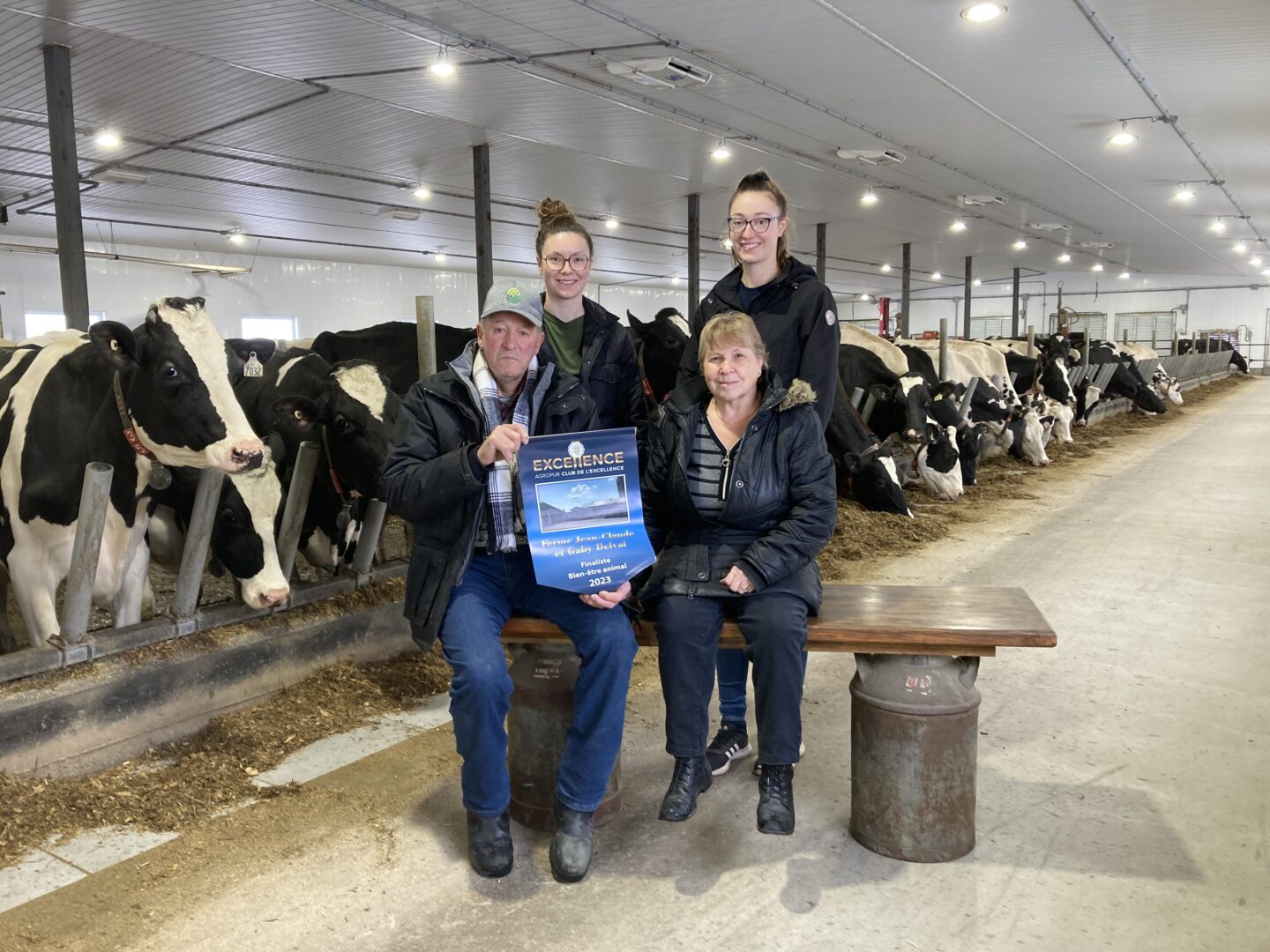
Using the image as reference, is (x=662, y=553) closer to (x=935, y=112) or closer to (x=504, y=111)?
(x=504, y=111)

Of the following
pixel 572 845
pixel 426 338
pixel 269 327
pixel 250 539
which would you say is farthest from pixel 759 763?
pixel 269 327

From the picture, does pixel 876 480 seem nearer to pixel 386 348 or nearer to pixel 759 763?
pixel 386 348

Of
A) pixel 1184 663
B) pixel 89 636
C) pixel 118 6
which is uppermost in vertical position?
pixel 118 6

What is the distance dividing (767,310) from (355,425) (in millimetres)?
2217

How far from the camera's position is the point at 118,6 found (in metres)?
6.66

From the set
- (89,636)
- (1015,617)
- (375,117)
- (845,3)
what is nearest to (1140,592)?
(1015,617)

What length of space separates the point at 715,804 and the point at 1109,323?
4403cm

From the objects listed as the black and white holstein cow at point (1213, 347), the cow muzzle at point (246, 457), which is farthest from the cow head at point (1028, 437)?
the black and white holstein cow at point (1213, 347)

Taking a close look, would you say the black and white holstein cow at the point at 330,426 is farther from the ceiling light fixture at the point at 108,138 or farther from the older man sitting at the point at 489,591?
the ceiling light fixture at the point at 108,138

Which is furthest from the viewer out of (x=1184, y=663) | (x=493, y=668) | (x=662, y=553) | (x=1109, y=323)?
(x=1109, y=323)

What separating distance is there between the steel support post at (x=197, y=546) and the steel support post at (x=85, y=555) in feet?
1.21

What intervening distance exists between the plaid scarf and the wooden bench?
26 cm

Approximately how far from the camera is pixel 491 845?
108 inches

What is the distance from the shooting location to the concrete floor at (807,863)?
2.50 m
